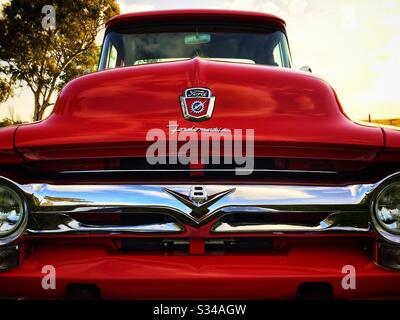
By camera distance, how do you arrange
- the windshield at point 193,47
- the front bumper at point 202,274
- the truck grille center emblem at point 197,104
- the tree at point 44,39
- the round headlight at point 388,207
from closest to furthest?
the front bumper at point 202,274
the round headlight at point 388,207
the truck grille center emblem at point 197,104
the windshield at point 193,47
the tree at point 44,39

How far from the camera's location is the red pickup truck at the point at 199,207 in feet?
7.26

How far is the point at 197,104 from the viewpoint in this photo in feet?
8.36

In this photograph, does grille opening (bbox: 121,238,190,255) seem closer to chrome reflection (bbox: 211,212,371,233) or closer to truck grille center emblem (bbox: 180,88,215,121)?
chrome reflection (bbox: 211,212,371,233)

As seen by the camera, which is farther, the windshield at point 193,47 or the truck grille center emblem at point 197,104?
the windshield at point 193,47

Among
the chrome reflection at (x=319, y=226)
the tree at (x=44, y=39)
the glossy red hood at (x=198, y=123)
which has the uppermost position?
the tree at (x=44, y=39)

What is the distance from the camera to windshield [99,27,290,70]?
4.20 m

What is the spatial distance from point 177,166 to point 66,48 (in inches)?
1137

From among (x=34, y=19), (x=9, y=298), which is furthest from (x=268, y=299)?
(x=34, y=19)

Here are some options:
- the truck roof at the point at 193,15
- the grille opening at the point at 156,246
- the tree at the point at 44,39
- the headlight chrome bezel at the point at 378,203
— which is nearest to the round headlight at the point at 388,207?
the headlight chrome bezel at the point at 378,203

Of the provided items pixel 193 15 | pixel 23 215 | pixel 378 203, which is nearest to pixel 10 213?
pixel 23 215

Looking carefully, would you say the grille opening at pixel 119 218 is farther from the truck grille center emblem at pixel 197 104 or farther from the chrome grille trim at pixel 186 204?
the truck grille center emblem at pixel 197 104

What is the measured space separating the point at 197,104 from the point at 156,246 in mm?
683

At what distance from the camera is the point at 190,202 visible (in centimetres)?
227

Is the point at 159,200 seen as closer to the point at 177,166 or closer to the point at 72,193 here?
the point at 177,166
